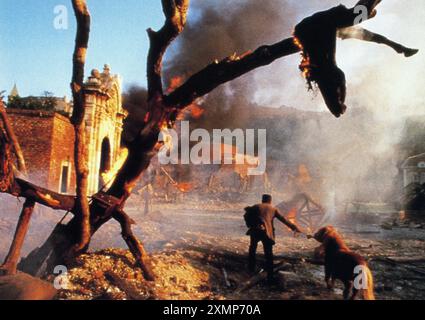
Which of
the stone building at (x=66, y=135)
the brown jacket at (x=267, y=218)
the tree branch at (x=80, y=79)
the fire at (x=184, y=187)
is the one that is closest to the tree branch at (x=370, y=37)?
the tree branch at (x=80, y=79)

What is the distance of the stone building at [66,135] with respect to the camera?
13000 mm

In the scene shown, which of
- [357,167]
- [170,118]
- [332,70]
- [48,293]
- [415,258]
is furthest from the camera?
[357,167]

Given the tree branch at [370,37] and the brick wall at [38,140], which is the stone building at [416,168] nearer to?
the tree branch at [370,37]

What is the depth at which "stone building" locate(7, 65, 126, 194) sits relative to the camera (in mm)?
13000

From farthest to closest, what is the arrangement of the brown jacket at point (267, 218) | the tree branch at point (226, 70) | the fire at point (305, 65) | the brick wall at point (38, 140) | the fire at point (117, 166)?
1. the brick wall at point (38, 140)
2. the brown jacket at point (267, 218)
3. the fire at point (117, 166)
4. the tree branch at point (226, 70)
5. the fire at point (305, 65)

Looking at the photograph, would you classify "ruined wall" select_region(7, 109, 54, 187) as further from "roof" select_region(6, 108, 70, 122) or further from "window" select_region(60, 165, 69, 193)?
"window" select_region(60, 165, 69, 193)

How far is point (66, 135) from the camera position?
1418 centimetres

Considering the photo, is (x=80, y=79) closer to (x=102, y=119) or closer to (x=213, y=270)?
(x=213, y=270)

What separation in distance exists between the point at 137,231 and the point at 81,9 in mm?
8705

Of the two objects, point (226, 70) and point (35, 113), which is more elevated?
point (35, 113)

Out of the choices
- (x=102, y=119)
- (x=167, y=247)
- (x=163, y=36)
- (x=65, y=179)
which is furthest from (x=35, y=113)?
(x=163, y=36)
